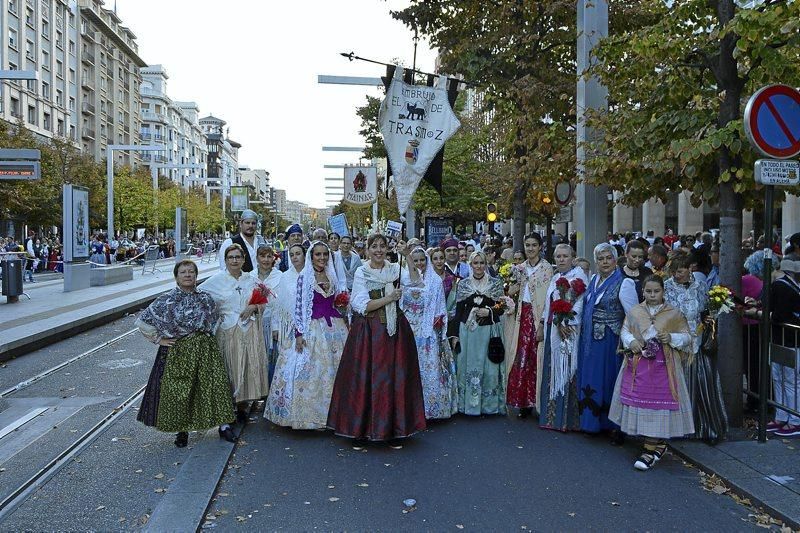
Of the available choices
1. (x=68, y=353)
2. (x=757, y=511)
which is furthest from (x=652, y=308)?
(x=68, y=353)

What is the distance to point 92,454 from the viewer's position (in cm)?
641

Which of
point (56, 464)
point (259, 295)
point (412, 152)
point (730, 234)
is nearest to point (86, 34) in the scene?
point (412, 152)

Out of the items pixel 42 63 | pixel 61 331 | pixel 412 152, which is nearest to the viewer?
pixel 412 152

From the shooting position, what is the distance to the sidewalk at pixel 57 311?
12422mm

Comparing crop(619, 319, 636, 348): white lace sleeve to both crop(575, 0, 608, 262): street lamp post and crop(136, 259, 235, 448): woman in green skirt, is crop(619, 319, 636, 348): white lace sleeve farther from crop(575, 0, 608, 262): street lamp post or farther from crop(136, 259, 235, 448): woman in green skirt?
crop(575, 0, 608, 262): street lamp post

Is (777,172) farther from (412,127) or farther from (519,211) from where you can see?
(519,211)

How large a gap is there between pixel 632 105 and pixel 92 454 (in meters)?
6.92

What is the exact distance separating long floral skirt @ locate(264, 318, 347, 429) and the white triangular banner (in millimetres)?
2231

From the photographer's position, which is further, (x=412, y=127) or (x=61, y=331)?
(x=61, y=331)

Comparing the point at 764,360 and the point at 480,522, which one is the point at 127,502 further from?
the point at 764,360

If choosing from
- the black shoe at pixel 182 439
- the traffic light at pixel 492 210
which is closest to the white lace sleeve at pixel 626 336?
the black shoe at pixel 182 439

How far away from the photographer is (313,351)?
7105mm

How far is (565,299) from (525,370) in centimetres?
96

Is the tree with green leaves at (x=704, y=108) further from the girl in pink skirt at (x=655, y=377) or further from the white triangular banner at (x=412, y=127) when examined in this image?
the white triangular banner at (x=412, y=127)
